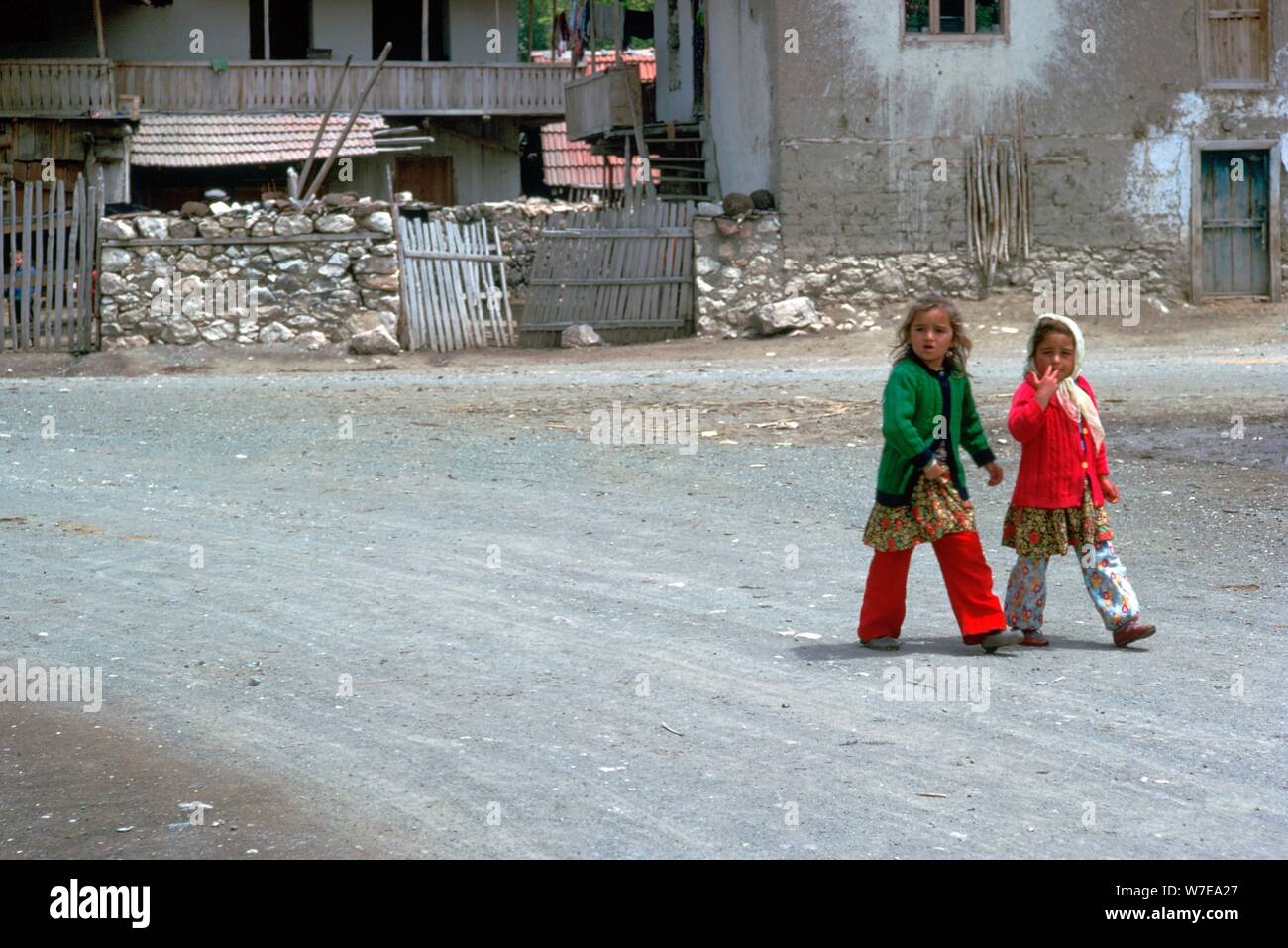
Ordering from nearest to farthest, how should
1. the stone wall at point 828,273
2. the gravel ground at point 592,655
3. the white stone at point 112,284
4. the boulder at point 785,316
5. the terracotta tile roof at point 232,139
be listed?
the gravel ground at point 592,655 → the white stone at point 112,284 → the boulder at point 785,316 → the stone wall at point 828,273 → the terracotta tile roof at point 232,139

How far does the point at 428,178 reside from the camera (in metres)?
33.4

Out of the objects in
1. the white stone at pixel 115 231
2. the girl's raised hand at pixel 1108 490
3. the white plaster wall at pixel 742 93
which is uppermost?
the white plaster wall at pixel 742 93

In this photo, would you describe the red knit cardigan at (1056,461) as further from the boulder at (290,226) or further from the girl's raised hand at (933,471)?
the boulder at (290,226)

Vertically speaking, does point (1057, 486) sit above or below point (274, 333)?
below

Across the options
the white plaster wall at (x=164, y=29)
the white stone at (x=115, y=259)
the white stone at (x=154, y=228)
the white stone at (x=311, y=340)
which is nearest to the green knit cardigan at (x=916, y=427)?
the white stone at (x=311, y=340)

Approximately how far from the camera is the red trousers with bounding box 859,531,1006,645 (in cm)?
581

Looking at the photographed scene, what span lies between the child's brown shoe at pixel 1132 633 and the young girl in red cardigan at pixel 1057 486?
138mm

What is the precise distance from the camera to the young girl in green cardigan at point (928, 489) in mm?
5809

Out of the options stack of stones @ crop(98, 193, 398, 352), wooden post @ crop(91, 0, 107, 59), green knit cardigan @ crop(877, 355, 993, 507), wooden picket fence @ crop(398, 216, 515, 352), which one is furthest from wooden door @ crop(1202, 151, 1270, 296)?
wooden post @ crop(91, 0, 107, 59)

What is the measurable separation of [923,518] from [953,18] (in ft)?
54.4

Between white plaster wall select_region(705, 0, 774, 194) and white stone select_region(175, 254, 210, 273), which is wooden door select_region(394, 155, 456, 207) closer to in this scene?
white plaster wall select_region(705, 0, 774, 194)

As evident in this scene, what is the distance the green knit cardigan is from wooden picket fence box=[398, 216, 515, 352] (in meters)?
14.1

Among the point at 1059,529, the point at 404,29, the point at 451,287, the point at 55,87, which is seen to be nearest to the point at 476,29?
the point at 404,29

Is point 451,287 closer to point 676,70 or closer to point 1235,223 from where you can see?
point 676,70
